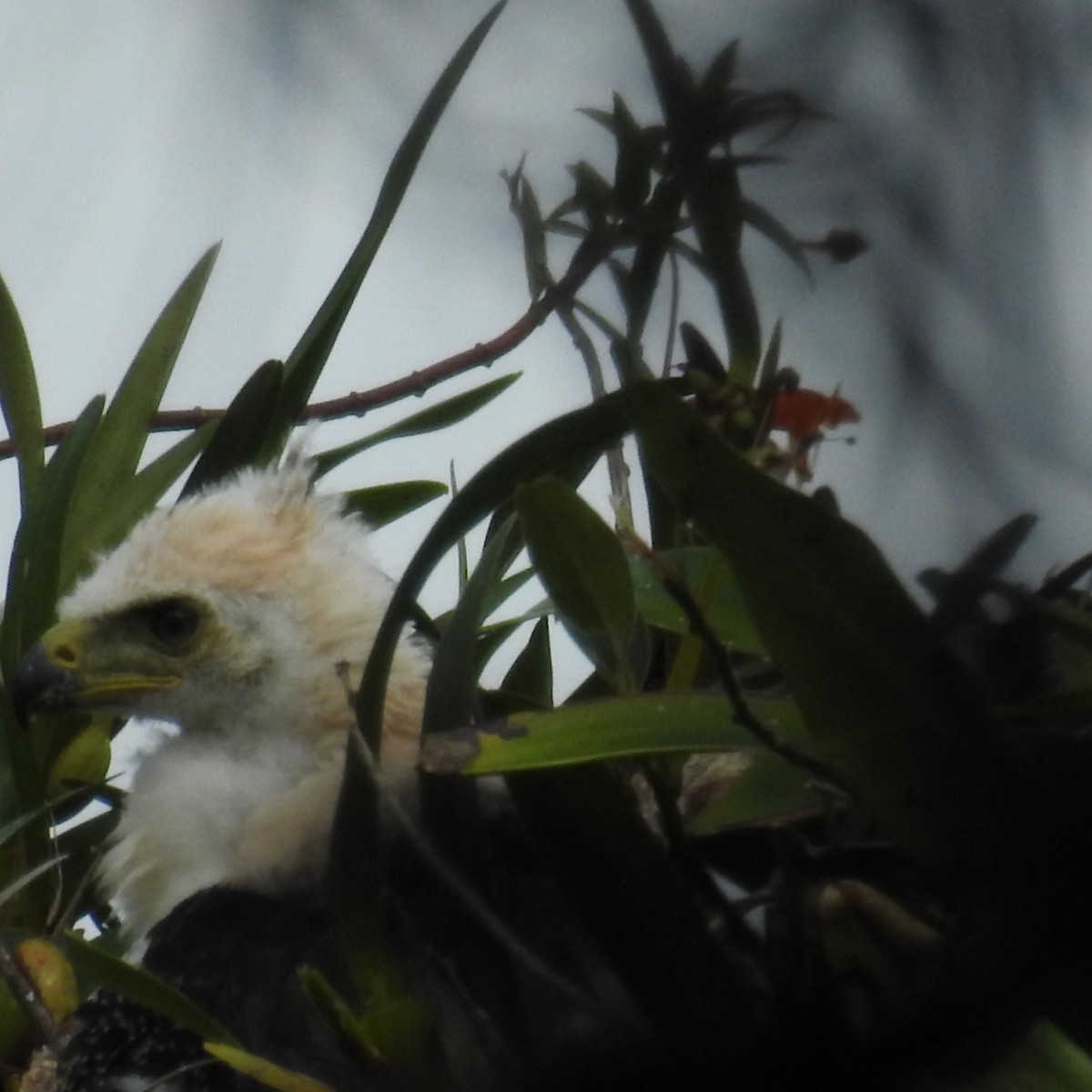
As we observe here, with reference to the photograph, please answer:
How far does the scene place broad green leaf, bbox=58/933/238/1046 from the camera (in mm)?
1495

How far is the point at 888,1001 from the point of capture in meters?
0.84

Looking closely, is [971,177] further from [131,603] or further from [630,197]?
[131,603]

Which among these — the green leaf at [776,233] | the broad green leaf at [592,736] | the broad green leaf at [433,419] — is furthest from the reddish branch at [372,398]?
the green leaf at [776,233]

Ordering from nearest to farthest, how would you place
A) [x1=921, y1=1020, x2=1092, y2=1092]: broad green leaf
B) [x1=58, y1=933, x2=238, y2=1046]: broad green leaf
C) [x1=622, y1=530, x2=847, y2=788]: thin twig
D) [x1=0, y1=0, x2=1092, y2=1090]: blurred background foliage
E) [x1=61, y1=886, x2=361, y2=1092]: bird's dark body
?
1. [x1=0, y1=0, x2=1092, y2=1090]: blurred background foliage
2. [x1=921, y1=1020, x2=1092, y2=1092]: broad green leaf
3. [x1=622, y1=530, x2=847, y2=788]: thin twig
4. [x1=58, y1=933, x2=238, y2=1046]: broad green leaf
5. [x1=61, y1=886, x2=361, y2=1092]: bird's dark body

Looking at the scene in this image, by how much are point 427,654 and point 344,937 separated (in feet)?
2.61

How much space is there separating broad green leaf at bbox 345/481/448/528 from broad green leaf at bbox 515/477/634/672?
1070 millimetres

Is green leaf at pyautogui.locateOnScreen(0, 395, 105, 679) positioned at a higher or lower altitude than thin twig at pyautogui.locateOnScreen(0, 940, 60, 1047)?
higher

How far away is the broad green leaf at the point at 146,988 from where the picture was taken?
1.50m

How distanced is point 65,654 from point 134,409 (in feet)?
1.33

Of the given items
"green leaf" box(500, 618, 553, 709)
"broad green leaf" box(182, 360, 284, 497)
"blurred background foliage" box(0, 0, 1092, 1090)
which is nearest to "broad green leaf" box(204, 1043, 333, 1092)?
"blurred background foliage" box(0, 0, 1092, 1090)

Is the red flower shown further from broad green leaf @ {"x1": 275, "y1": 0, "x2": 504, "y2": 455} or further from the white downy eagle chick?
the white downy eagle chick

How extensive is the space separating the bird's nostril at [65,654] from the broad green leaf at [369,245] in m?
0.37

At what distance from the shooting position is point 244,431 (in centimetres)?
230

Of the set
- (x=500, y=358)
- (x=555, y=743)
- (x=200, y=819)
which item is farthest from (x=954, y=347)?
(x=200, y=819)
